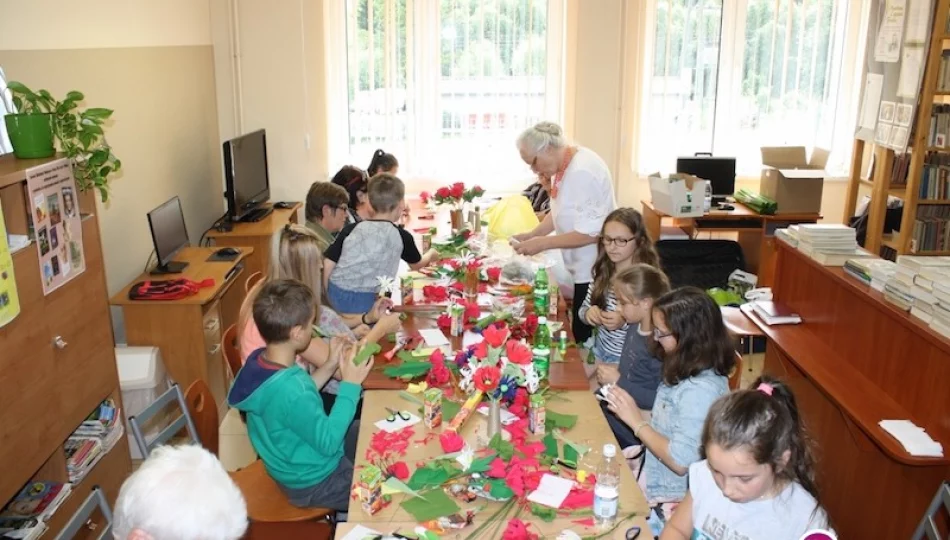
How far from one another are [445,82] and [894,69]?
375 cm

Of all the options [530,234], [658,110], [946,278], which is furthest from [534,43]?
[946,278]

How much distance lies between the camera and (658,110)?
7.43 meters

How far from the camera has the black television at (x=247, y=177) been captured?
6.07m

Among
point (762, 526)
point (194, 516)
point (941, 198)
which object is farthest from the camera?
point (941, 198)

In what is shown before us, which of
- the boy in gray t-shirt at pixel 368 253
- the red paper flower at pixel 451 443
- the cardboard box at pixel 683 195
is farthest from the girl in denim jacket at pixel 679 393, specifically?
the cardboard box at pixel 683 195

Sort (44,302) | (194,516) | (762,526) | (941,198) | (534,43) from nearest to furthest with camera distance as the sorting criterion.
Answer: (194,516) → (762,526) → (44,302) → (941,198) → (534,43)

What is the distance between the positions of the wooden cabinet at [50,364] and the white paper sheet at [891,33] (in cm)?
581

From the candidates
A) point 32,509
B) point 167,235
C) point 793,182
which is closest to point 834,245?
point 793,182

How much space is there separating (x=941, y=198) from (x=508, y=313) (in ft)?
14.0

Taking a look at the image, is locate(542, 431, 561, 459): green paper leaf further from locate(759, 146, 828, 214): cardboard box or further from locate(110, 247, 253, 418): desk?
locate(759, 146, 828, 214): cardboard box

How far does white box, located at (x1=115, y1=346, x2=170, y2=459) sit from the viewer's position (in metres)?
4.22

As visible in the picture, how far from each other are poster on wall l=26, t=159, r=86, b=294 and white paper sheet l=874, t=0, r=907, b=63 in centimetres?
587

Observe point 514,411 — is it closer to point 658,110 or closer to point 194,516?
point 194,516

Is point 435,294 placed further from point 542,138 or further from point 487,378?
point 487,378
